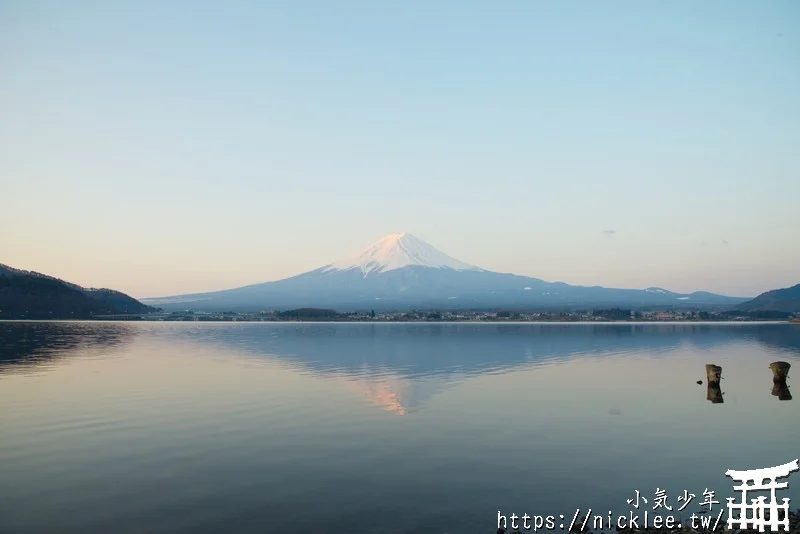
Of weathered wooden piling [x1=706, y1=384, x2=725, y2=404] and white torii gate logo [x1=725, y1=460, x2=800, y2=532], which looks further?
weathered wooden piling [x1=706, y1=384, x2=725, y2=404]

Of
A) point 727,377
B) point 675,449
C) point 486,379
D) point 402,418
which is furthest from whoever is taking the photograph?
point 727,377

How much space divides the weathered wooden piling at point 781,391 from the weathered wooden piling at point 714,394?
3.59 metres

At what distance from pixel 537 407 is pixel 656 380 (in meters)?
19.5

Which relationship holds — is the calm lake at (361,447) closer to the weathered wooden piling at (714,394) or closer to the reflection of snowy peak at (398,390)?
the reflection of snowy peak at (398,390)

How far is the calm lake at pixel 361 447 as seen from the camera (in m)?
17.8

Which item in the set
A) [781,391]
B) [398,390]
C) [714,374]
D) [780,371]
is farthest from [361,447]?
[780,371]

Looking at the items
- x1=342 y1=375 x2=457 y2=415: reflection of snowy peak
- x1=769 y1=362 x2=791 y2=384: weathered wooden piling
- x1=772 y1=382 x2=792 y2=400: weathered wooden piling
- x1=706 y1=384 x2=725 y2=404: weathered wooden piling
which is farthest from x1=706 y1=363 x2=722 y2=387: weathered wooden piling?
x1=342 y1=375 x2=457 y2=415: reflection of snowy peak

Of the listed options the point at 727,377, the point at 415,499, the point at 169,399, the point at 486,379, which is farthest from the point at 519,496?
the point at 727,377

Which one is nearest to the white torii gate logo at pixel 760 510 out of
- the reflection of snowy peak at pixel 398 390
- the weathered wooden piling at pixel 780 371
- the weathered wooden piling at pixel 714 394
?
the reflection of snowy peak at pixel 398 390

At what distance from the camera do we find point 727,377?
54.2m

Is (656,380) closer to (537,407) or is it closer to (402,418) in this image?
(537,407)

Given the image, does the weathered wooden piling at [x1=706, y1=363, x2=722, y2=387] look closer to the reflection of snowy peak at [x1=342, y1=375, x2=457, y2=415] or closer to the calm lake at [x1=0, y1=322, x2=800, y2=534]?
the calm lake at [x1=0, y1=322, x2=800, y2=534]

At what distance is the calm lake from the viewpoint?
17.8 m

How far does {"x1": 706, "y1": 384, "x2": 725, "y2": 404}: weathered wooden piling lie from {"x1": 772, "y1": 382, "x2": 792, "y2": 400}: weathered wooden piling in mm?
3590
